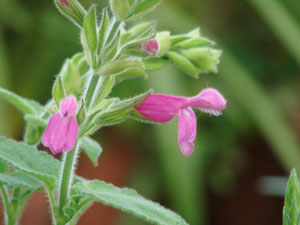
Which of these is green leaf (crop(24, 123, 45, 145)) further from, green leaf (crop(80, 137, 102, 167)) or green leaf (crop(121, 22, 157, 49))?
green leaf (crop(121, 22, 157, 49))

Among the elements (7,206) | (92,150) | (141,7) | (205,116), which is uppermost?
(205,116)

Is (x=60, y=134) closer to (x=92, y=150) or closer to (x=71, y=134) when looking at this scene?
(x=71, y=134)

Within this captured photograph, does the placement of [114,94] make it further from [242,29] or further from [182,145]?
[182,145]

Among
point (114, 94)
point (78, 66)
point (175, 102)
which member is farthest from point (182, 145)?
point (114, 94)

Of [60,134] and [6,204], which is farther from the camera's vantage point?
[6,204]

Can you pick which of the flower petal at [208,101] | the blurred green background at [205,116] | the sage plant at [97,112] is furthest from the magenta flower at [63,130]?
the blurred green background at [205,116]

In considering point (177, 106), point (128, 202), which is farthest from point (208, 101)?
point (128, 202)
